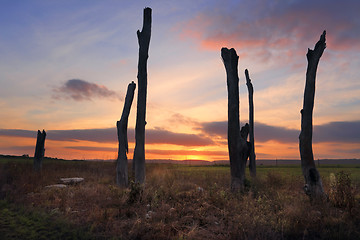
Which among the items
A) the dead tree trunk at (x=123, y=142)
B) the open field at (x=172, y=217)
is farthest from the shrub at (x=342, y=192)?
the dead tree trunk at (x=123, y=142)

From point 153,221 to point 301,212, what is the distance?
3.91 meters

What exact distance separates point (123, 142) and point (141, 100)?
3172 mm

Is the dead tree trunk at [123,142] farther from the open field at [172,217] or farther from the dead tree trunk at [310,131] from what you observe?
the dead tree trunk at [310,131]

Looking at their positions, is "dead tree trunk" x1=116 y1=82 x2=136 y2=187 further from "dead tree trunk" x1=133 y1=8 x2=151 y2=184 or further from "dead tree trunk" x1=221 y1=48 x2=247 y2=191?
"dead tree trunk" x1=221 y1=48 x2=247 y2=191

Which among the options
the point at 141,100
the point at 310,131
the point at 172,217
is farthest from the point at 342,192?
the point at 141,100

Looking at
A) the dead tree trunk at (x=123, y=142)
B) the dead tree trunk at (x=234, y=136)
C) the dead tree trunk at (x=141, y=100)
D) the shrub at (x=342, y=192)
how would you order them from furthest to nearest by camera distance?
the dead tree trunk at (x=123, y=142) → the dead tree trunk at (x=141, y=100) → the dead tree trunk at (x=234, y=136) → the shrub at (x=342, y=192)

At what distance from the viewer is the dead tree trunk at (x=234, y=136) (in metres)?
12.4

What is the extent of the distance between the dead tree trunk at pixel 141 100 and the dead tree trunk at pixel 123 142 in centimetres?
194

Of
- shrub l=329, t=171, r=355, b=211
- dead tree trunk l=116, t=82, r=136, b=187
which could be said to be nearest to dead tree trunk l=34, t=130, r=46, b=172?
dead tree trunk l=116, t=82, r=136, b=187

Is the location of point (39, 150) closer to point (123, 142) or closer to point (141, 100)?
point (123, 142)

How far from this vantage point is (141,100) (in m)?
14.1

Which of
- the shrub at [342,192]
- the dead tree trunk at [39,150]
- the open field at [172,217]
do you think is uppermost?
the dead tree trunk at [39,150]

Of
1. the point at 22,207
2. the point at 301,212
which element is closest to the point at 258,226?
the point at 301,212

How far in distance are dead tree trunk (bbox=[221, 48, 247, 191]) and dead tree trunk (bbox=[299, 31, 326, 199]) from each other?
2.68m
